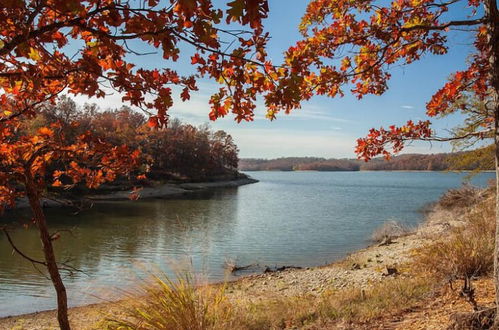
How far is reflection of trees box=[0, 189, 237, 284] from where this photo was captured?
1404 cm

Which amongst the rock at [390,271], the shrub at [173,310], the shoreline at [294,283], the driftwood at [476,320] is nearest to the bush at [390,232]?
the shoreline at [294,283]

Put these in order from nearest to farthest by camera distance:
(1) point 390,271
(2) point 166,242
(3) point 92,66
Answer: (3) point 92,66
(1) point 390,271
(2) point 166,242

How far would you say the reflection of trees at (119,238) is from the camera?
46.1 feet

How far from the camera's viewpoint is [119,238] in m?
19.5

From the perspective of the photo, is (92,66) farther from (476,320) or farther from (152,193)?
(152,193)

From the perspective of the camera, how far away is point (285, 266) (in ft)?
46.5

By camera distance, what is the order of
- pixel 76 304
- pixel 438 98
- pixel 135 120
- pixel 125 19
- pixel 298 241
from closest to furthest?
pixel 125 19 → pixel 438 98 → pixel 76 304 → pixel 298 241 → pixel 135 120

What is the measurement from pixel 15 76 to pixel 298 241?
1810 cm

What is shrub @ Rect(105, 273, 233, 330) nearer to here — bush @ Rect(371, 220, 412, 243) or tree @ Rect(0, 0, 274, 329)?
tree @ Rect(0, 0, 274, 329)

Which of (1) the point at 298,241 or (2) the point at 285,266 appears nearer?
(2) the point at 285,266

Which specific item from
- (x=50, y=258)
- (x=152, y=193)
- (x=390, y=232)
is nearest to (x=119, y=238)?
(x=390, y=232)

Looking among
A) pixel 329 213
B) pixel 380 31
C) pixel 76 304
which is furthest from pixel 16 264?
pixel 329 213

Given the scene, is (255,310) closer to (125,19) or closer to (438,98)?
(438,98)

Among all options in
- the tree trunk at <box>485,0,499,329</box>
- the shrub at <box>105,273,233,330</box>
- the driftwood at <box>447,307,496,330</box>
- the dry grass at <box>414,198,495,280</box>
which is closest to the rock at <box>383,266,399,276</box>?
the dry grass at <box>414,198,495,280</box>
